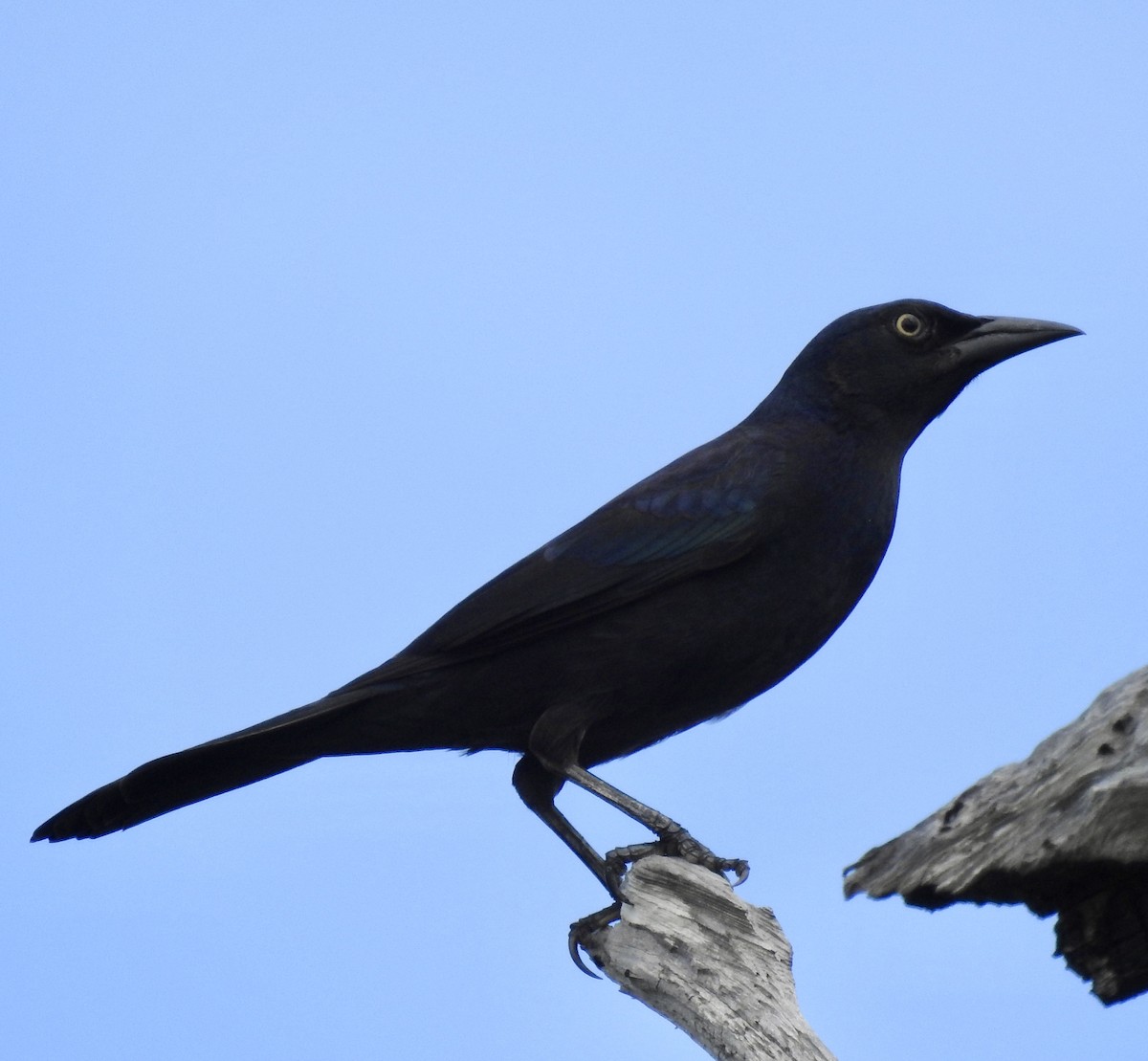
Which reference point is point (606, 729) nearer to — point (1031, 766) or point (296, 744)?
point (296, 744)

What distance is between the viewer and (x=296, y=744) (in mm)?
5594

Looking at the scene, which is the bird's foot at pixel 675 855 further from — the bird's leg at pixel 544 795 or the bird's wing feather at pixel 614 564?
the bird's wing feather at pixel 614 564

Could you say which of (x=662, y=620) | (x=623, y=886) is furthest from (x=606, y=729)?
(x=623, y=886)

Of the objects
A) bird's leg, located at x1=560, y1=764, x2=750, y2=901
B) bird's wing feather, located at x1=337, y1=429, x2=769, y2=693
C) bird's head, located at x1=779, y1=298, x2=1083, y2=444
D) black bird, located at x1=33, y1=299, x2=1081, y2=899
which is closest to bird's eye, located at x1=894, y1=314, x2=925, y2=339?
bird's head, located at x1=779, y1=298, x2=1083, y2=444

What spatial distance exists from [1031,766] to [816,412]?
247 centimetres

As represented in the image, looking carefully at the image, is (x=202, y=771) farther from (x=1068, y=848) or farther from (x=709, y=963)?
(x=1068, y=848)

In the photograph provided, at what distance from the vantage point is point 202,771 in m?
5.55

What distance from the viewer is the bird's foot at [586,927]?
5.02 m

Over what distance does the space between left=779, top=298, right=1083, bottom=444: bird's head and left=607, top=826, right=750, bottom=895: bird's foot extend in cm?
177

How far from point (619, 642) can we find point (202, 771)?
153 cm

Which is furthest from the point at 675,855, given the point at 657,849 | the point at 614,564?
the point at 614,564

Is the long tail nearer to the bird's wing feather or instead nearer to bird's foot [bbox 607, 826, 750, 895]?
the bird's wing feather

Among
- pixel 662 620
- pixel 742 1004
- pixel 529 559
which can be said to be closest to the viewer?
pixel 742 1004

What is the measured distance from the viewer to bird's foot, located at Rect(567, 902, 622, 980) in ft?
16.5
